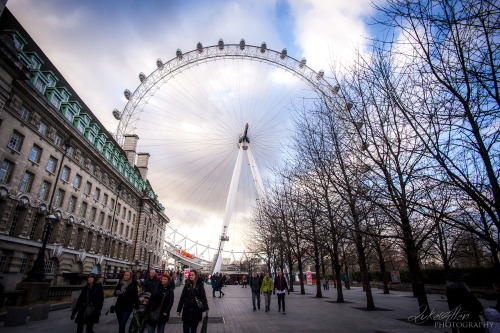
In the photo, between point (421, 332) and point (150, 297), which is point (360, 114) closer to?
point (421, 332)

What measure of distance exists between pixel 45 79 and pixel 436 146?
3143 cm

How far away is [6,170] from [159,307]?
73.4 feet

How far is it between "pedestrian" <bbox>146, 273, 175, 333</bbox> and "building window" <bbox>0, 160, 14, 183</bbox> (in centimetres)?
2147

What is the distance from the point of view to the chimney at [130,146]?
52.7 meters

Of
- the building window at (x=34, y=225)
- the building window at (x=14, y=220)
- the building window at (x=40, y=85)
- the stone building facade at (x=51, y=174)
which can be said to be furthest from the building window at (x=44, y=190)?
the building window at (x=40, y=85)

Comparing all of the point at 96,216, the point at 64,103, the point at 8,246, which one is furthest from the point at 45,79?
the point at 96,216

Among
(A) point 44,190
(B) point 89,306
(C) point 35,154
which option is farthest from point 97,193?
(B) point 89,306

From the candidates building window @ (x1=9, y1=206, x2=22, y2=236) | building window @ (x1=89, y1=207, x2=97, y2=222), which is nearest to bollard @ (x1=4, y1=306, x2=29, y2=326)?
building window @ (x1=9, y1=206, x2=22, y2=236)

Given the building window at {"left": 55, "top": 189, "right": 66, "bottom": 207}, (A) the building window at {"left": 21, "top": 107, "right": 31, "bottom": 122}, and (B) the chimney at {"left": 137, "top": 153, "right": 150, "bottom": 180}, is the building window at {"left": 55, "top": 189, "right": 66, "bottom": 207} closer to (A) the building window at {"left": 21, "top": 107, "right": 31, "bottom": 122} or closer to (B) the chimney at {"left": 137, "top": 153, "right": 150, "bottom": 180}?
(A) the building window at {"left": 21, "top": 107, "right": 31, "bottom": 122}

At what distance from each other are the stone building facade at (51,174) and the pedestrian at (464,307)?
22.6 metres

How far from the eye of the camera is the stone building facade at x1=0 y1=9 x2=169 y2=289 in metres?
20.6

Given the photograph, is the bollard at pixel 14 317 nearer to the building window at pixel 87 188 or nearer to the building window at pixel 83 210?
the building window at pixel 83 210

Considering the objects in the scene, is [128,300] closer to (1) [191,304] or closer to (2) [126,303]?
(2) [126,303]

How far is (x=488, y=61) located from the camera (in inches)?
237
